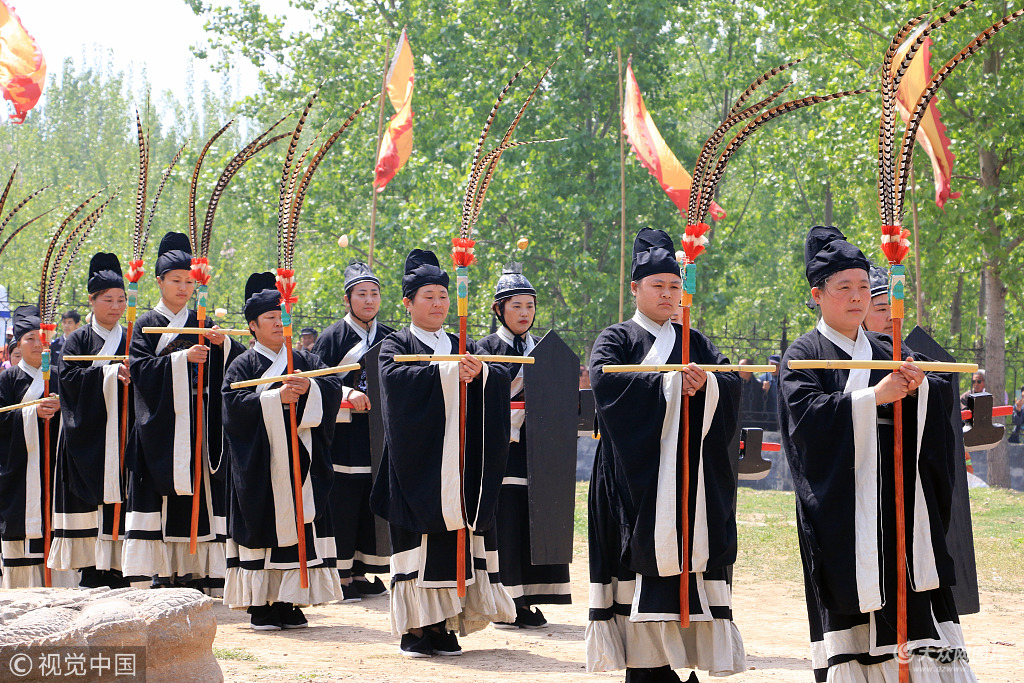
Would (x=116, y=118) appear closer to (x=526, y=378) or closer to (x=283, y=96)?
(x=283, y=96)

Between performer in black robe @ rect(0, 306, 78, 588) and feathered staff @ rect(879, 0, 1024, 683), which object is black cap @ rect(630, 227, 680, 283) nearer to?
feathered staff @ rect(879, 0, 1024, 683)

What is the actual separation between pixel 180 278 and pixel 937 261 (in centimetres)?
1123

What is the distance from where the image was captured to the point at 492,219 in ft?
74.0

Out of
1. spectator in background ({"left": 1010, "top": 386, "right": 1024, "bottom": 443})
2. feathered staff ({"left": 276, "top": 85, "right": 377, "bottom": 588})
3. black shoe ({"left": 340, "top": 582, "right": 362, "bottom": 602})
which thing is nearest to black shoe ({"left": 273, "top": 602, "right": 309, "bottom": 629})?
feathered staff ({"left": 276, "top": 85, "right": 377, "bottom": 588})

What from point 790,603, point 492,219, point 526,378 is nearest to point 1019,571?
point 790,603

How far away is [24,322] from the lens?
28.8 feet

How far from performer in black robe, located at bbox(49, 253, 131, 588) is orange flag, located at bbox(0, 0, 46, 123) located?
2686mm

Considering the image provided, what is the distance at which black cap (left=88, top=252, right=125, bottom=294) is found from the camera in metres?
8.05

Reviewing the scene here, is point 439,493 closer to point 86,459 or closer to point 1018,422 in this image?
point 86,459

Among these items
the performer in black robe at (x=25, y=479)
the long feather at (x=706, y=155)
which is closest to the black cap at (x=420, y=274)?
the long feather at (x=706, y=155)

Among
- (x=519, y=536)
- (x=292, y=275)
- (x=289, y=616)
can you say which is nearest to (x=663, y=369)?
(x=519, y=536)

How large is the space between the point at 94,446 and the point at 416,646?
3.05m

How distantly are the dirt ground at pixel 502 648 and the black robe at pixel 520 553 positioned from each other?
0.23 meters

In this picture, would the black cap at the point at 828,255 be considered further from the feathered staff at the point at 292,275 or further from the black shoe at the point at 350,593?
the black shoe at the point at 350,593
